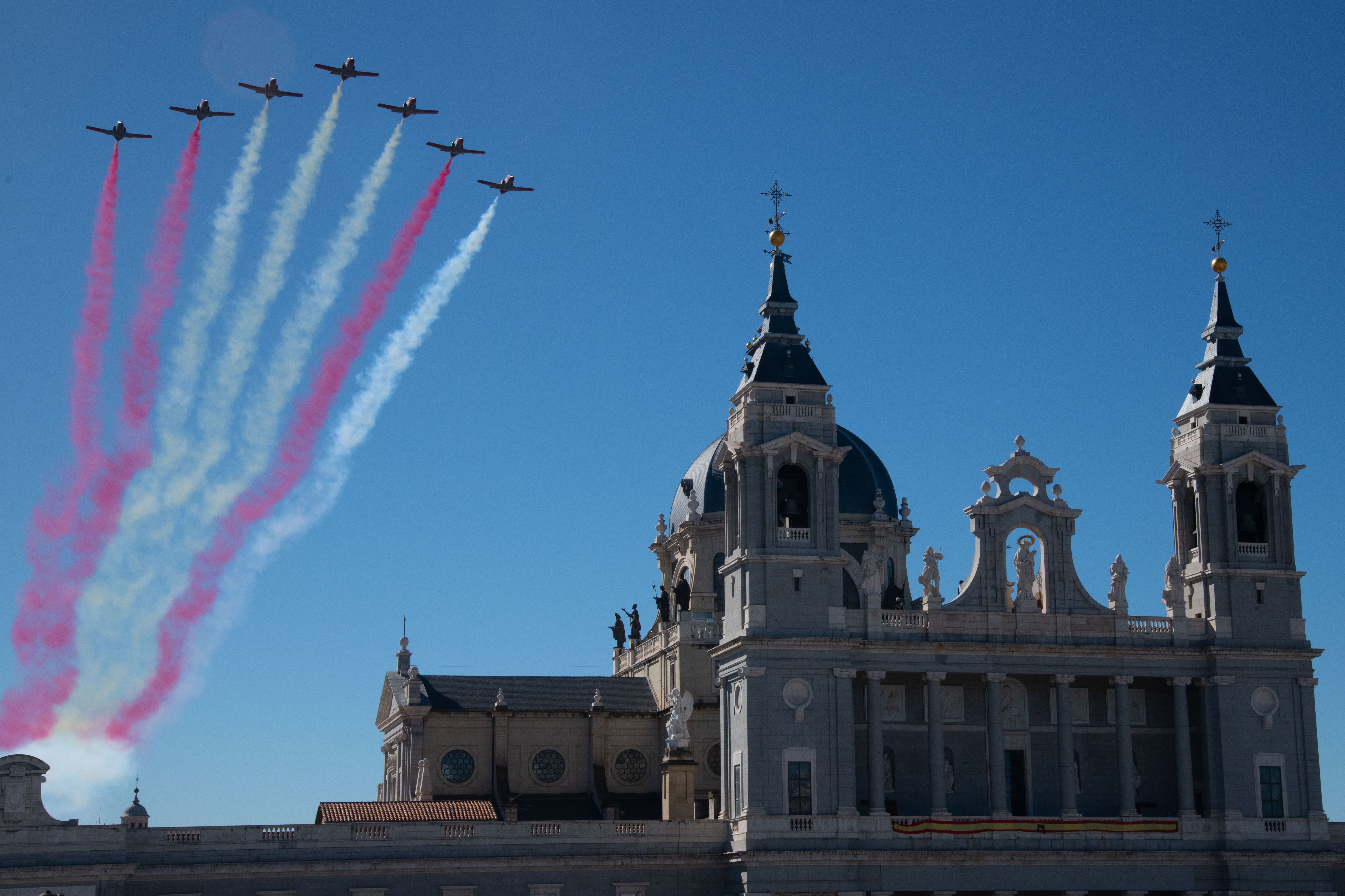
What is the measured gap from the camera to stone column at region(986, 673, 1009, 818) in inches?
2972

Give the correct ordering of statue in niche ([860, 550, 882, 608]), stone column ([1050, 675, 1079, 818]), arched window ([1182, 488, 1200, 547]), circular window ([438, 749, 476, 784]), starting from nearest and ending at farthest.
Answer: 1. statue in niche ([860, 550, 882, 608])
2. stone column ([1050, 675, 1079, 818])
3. arched window ([1182, 488, 1200, 547])
4. circular window ([438, 749, 476, 784])

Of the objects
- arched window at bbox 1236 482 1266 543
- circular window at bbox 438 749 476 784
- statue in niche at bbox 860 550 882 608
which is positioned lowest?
circular window at bbox 438 749 476 784

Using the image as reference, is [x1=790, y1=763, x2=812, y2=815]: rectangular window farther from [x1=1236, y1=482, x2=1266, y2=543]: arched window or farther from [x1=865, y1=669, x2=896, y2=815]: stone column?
[x1=1236, y1=482, x2=1266, y2=543]: arched window

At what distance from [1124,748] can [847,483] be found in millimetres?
26247

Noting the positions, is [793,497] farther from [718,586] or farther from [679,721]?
[718,586]

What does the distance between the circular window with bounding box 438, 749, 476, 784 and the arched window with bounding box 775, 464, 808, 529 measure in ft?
75.4

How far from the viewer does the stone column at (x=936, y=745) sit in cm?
7469

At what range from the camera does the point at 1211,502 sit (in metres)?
79.5

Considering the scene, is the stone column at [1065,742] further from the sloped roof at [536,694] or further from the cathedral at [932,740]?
the sloped roof at [536,694]

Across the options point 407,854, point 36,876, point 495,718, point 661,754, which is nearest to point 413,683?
point 495,718

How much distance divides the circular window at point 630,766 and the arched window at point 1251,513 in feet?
102

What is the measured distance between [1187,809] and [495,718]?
3332cm

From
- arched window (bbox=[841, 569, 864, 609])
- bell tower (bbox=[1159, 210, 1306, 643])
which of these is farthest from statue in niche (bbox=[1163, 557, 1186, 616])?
arched window (bbox=[841, 569, 864, 609])

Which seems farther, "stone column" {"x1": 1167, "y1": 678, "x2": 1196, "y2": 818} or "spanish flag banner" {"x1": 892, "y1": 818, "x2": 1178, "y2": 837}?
"stone column" {"x1": 1167, "y1": 678, "x2": 1196, "y2": 818}
